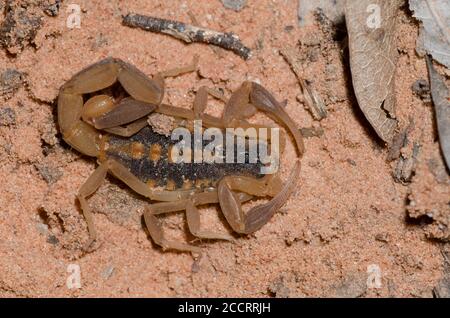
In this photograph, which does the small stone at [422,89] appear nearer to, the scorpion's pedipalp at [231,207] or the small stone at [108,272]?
the scorpion's pedipalp at [231,207]

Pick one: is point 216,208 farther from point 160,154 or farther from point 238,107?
point 238,107

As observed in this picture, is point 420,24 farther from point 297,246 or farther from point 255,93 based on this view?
point 297,246

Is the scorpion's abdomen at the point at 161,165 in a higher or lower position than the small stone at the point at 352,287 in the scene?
higher

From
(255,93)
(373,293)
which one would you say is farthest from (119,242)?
(373,293)

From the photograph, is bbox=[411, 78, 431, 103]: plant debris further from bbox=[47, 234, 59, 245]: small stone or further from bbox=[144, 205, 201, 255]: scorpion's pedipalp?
bbox=[47, 234, 59, 245]: small stone

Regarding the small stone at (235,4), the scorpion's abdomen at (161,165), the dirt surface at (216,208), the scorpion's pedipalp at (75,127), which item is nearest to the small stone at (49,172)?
the dirt surface at (216,208)

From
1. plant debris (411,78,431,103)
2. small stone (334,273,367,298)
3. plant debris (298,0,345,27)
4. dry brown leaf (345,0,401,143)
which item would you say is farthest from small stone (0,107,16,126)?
plant debris (411,78,431,103)

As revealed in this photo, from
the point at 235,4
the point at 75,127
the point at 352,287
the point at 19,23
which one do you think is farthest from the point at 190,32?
the point at 352,287
